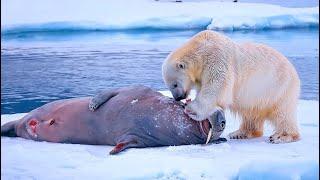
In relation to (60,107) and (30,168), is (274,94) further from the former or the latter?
(30,168)

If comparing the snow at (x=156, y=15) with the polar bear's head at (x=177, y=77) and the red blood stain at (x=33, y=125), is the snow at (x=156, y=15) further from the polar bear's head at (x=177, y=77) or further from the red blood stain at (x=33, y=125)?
the red blood stain at (x=33, y=125)

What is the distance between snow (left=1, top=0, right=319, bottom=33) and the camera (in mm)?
2432

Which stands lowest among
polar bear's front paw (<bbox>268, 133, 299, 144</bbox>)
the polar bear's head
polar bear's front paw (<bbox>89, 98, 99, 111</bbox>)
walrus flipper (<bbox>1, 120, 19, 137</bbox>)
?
polar bear's front paw (<bbox>268, 133, 299, 144</bbox>)

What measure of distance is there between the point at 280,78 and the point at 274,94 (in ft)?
0.21

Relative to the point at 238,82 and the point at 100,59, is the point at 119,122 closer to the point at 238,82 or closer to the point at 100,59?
the point at 100,59

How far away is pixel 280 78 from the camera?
2.59m

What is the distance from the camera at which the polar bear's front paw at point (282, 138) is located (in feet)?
8.33

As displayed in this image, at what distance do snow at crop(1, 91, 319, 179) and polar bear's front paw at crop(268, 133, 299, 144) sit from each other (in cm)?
4

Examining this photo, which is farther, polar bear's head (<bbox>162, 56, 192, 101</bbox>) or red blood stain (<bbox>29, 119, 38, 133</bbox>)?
red blood stain (<bbox>29, 119, 38, 133</bbox>)

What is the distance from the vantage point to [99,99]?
258 centimetres

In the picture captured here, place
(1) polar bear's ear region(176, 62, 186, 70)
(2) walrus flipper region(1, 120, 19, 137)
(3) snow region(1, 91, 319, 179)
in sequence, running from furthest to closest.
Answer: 1. (2) walrus flipper region(1, 120, 19, 137)
2. (1) polar bear's ear region(176, 62, 186, 70)
3. (3) snow region(1, 91, 319, 179)

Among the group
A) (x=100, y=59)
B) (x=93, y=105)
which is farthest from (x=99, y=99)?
(x=100, y=59)

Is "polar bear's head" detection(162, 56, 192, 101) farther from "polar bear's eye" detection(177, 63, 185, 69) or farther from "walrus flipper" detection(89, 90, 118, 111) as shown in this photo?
"walrus flipper" detection(89, 90, 118, 111)

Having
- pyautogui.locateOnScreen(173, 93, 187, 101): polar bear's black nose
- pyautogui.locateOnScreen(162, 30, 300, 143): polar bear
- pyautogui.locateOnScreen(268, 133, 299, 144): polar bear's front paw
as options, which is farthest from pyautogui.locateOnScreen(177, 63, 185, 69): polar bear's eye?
pyautogui.locateOnScreen(268, 133, 299, 144): polar bear's front paw
